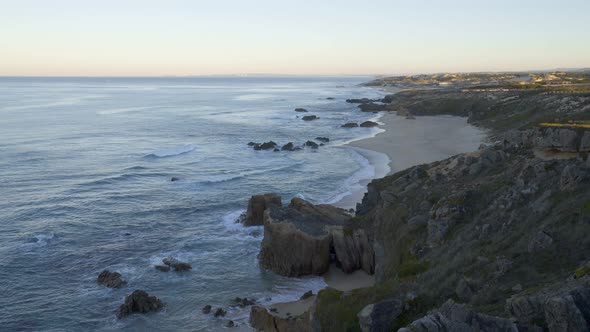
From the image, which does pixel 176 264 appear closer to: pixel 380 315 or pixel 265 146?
pixel 380 315

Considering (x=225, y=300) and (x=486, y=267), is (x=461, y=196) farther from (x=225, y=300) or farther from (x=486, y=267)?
(x=225, y=300)

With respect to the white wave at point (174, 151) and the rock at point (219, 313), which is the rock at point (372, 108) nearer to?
the white wave at point (174, 151)

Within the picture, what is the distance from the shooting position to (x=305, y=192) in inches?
1699

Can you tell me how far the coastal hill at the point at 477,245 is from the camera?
11.6 m

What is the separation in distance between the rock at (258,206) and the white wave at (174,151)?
2938 centimetres

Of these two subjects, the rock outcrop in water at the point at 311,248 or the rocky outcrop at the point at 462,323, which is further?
the rock outcrop in water at the point at 311,248

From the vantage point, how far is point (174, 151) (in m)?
64.6

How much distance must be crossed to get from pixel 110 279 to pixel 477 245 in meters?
17.7

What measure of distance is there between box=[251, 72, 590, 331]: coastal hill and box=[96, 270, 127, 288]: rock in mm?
7521

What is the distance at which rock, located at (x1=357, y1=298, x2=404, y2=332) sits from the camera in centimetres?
1348

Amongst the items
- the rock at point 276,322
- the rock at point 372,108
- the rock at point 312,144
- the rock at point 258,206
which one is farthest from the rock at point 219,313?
the rock at point 372,108

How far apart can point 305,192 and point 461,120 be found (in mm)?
48667

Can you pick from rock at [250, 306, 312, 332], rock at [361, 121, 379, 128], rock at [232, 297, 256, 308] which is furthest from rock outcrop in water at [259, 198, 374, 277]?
rock at [361, 121, 379, 128]

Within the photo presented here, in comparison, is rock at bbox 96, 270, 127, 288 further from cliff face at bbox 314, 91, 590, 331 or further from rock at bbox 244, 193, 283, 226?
cliff face at bbox 314, 91, 590, 331
